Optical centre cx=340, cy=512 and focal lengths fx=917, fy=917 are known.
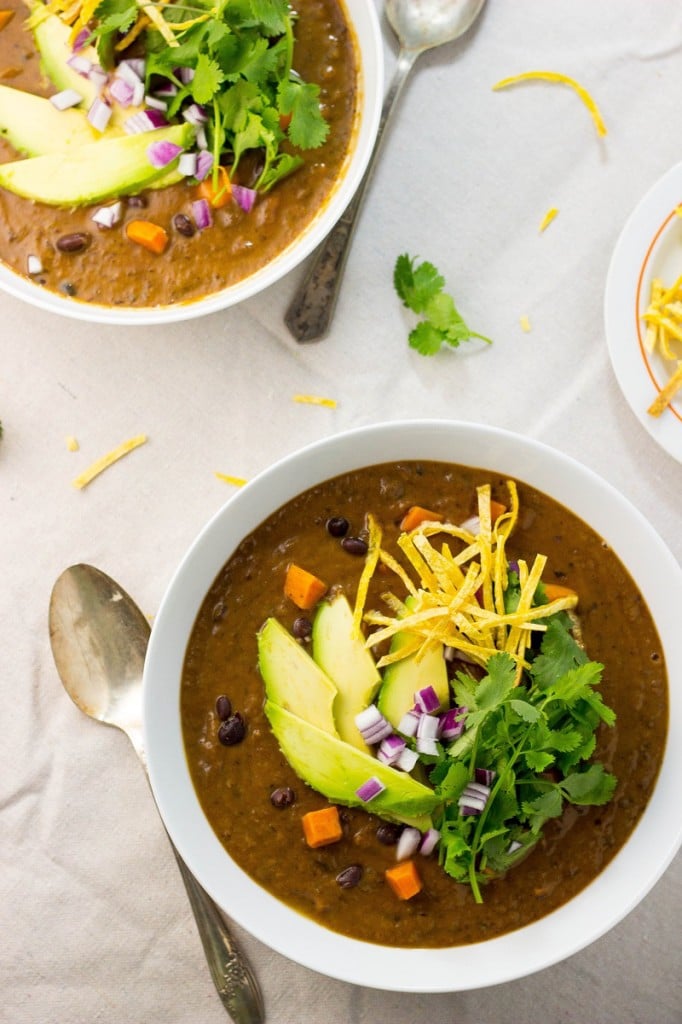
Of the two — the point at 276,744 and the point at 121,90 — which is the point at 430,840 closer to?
the point at 276,744

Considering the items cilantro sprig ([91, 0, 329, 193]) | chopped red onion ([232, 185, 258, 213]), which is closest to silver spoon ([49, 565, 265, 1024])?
chopped red onion ([232, 185, 258, 213])

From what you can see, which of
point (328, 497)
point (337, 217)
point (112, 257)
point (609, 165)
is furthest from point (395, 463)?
point (609, 165)

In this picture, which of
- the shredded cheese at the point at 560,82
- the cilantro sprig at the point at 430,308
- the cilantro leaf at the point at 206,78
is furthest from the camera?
the shredded cheese at the point at 560,82

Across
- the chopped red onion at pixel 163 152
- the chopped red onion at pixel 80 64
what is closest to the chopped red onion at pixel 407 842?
the chopped red onion at pixel 163 152

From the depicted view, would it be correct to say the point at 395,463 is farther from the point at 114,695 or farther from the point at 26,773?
the point at 26,773

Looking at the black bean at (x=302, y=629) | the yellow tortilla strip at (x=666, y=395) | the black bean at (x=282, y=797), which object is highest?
the yellow tortilla strip at (x=666, y=395)

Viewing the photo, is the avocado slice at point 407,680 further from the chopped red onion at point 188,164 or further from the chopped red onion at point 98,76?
the chopped red onion at point 98,76
